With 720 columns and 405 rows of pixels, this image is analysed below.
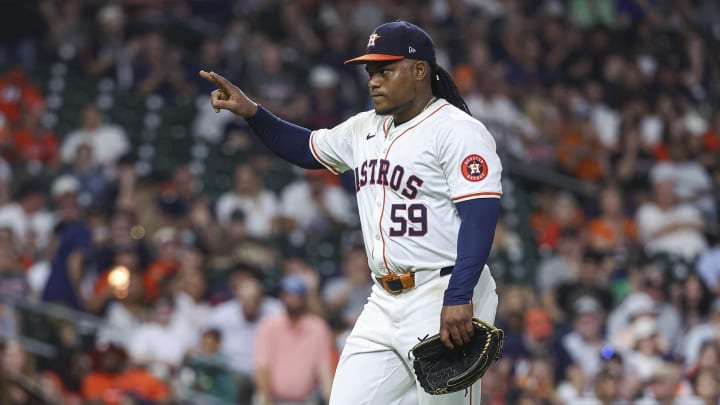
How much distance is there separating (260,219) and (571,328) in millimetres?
3031

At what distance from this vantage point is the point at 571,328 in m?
9.91

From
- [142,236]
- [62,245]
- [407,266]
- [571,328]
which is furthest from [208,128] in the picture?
[407,266]

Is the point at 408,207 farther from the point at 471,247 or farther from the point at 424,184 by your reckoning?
the point at 471,247

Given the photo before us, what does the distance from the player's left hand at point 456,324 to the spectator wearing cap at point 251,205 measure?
7.14m

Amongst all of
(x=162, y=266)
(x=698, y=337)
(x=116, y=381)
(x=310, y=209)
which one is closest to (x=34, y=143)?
(x=310, y=209)

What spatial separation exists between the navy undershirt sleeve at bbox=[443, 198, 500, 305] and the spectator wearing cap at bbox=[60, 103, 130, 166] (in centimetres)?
806

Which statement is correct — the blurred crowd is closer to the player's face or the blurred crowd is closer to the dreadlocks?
the dreadlocks

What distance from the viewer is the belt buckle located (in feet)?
15.2

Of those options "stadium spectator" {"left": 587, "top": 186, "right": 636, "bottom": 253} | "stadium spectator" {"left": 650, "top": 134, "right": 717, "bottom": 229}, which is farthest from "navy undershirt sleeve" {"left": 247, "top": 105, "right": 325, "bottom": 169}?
"stadium spectator" {"left": 650, "top": 134, "right": 717, "bottom": 229}

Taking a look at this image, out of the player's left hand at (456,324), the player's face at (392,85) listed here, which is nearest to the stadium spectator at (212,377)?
the player's face at (392,85)

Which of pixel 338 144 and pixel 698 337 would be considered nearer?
pixel 338 144

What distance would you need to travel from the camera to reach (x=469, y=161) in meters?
4.49

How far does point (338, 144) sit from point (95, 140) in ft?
25.4

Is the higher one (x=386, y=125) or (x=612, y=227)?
(x=386, y=125)
